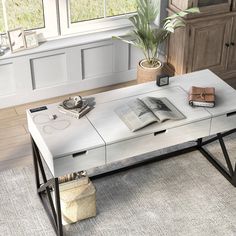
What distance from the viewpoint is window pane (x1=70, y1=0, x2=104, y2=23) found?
17.2 ft

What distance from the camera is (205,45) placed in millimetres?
5398

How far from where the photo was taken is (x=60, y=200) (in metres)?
3.75

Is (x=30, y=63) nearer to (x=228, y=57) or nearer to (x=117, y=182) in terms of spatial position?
(x=117, y=182)

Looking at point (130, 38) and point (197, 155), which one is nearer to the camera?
point (197, 155)

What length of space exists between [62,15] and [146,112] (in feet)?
6.39

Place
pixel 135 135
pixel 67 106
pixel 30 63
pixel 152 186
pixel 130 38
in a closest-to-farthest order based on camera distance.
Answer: pixel 135 135 → pixel 67 106 → pixel 152 186 → pixel 30 63 → pixel 130 38

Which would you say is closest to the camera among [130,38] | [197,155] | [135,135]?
[135,135]

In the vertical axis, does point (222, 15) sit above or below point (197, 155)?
above

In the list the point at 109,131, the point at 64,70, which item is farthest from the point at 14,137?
the point at 109,131

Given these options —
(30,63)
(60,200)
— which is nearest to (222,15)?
(30,63)

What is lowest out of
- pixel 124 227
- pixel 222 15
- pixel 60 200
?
pixel 124 227

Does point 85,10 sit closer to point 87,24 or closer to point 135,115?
point 87,24

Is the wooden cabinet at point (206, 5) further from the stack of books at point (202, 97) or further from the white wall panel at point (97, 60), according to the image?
the stack of books at point (202, 97)

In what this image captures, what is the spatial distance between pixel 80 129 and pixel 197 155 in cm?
142
